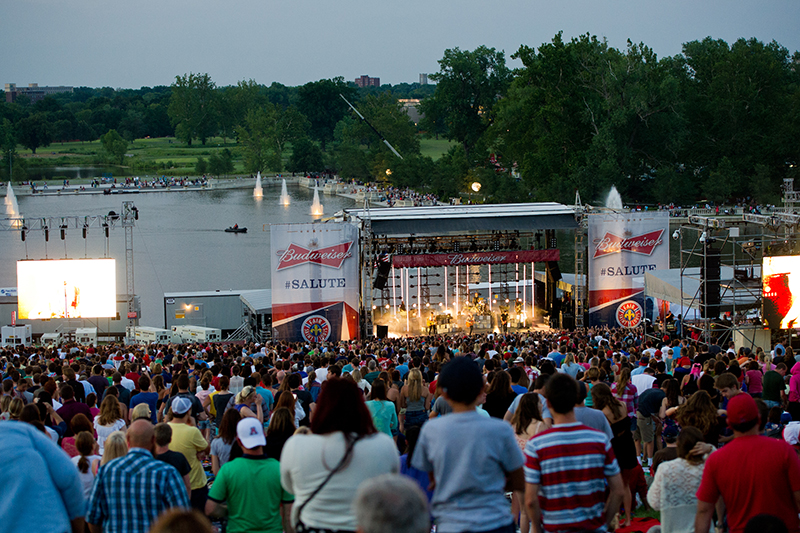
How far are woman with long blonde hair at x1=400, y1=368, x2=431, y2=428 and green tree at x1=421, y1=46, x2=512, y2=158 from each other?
85714mm

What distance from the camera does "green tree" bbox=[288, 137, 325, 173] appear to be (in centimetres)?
11006

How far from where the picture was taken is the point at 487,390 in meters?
7.16

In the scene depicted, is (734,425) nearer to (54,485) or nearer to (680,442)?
(680,442)

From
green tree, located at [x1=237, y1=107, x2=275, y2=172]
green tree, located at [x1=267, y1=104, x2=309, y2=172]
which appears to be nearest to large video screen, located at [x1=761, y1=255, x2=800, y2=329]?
green tree, located at [x1=237, y1=107, x2=275, y2=172]

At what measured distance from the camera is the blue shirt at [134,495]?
4098 mm

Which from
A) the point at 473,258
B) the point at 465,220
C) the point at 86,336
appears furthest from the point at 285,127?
the point at 473,258

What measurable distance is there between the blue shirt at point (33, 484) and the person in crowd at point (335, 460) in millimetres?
1033

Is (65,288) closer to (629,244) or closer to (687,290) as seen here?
(629,244)

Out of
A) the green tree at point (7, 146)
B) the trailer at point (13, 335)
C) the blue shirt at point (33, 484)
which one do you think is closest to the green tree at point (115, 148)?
the green tree at point (7, 146)

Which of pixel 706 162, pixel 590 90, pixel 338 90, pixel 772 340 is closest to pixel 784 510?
pixel 772 340

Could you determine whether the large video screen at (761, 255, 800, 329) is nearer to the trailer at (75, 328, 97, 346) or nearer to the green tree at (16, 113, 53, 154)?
the trailer at (75, 328, 97, 346)

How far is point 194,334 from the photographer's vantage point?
26.9 metres

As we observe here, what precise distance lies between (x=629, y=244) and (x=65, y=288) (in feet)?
54.6

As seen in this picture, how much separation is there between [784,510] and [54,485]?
3425mm
